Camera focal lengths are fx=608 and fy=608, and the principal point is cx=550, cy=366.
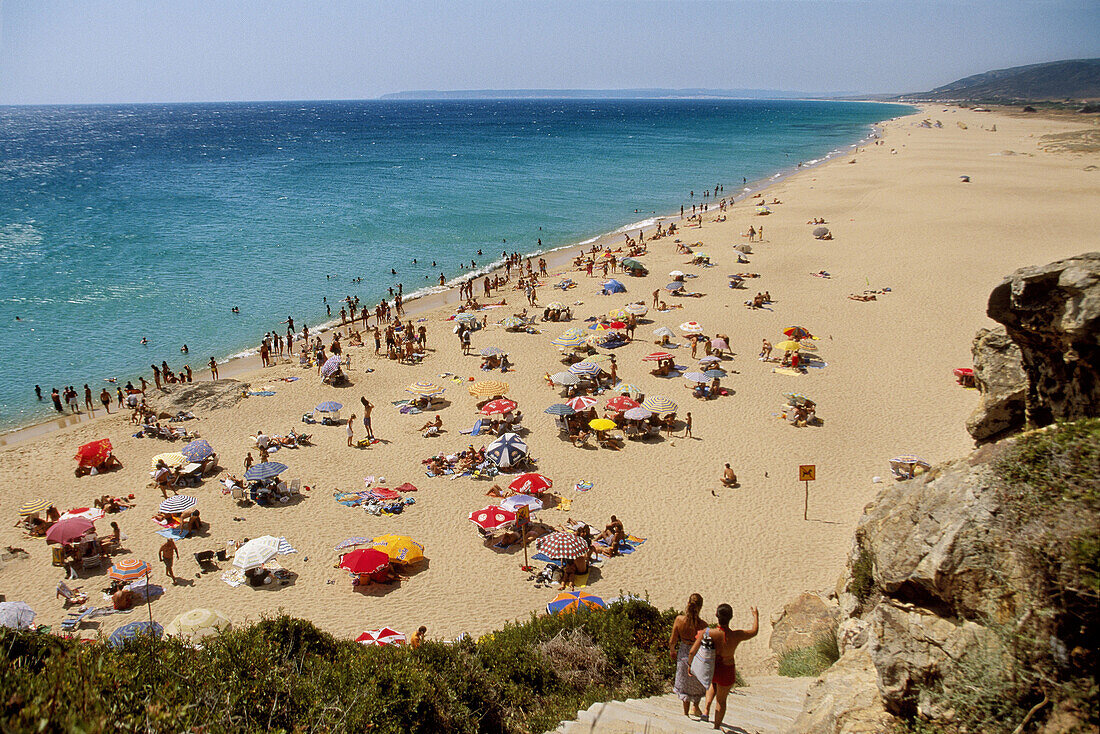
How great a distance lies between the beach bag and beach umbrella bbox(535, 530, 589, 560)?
19.1 ft

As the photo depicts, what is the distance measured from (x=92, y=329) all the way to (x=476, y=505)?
2537 centimetres

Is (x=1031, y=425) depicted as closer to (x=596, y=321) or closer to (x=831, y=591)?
(x=831, y=591)

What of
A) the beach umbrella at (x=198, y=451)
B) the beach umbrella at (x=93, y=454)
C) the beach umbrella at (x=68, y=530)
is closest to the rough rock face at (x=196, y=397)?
the beach umbrella at (x=93, y=454)

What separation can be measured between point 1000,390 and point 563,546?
756 cm

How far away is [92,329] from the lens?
1155 inches

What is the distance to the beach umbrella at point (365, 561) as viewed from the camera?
1191 centimetres

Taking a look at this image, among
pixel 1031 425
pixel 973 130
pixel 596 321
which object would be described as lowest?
pixel 596 321

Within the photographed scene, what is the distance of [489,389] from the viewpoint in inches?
792

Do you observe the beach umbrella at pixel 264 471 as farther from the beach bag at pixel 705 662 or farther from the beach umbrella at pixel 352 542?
the beach bag at pixel 705 662

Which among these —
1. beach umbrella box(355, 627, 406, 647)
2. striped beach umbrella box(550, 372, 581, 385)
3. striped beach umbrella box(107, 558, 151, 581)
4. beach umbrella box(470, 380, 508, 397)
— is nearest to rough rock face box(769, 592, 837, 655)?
beach umbrella box(355, 627, 406, 647)

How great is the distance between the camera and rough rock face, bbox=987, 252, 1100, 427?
5.81m

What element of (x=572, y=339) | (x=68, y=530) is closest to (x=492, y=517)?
(x=68, y=530)

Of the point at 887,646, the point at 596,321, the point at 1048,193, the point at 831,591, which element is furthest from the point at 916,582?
the point at 1048,193

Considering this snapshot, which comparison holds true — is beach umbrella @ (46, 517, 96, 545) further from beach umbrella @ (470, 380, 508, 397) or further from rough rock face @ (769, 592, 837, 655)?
rough rock face @ (769, 592, 837, 655)
